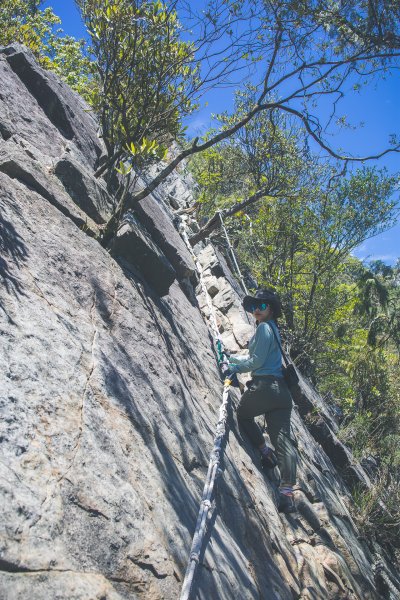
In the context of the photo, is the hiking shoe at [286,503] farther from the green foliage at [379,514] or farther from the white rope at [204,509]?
the green foliage at [379,514]

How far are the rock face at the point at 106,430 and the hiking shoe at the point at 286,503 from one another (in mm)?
208

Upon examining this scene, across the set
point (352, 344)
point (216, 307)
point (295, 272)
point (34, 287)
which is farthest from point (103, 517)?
point (352, 344)

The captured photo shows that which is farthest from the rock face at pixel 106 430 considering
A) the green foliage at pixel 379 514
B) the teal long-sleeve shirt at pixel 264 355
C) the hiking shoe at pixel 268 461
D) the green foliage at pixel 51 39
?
the green foliage at pixel 51 39

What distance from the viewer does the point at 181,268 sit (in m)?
7.78

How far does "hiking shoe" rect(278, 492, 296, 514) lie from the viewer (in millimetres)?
5332

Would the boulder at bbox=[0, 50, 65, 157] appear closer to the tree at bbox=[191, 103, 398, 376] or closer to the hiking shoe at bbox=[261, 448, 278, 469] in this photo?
the hiking shoe at bbox=[261, 448, 278, 469]

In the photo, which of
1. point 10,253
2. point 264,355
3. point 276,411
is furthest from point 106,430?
point 276,411

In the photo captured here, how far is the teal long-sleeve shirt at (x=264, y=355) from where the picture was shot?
18.3ft

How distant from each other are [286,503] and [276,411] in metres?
1.15

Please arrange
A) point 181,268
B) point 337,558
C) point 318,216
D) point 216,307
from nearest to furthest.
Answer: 1. point 337,558
2. point 181,268
3. point 216,307
4. point 318,216

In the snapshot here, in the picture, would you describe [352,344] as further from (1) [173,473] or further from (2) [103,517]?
(2) [103,517]

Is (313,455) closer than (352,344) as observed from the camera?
Yes

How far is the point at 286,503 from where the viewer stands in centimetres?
534

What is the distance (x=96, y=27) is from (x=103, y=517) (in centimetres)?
672
